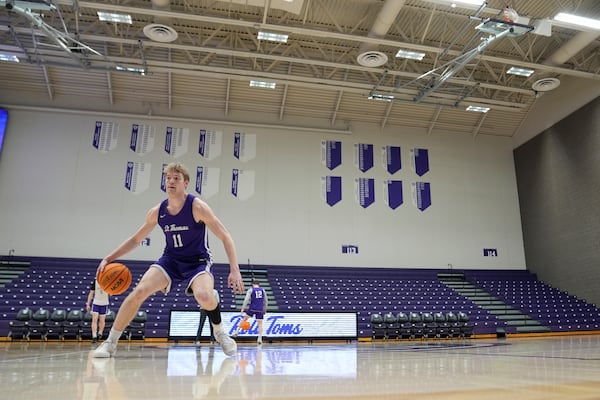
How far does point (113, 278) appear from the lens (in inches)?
152

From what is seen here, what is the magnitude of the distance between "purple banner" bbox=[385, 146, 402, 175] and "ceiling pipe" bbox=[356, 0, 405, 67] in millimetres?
4774

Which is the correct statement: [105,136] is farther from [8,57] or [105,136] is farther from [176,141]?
[8,57]

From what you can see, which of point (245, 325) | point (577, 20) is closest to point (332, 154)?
point (245, 325)

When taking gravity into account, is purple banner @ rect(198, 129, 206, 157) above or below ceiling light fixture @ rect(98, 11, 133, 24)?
below

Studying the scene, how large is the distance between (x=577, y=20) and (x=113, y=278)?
36.2 feet

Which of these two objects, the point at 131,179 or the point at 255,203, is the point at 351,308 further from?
the point at 131,179

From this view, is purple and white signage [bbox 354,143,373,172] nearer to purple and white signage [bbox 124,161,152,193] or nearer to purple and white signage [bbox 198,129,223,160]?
purple and white signage [bbox 198,129,223,160]

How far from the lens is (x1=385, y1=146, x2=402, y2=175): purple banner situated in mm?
16828

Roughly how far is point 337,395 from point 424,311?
12036 mm

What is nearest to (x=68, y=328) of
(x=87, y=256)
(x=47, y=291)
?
(x=47, y=291)

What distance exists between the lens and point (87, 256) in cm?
1405

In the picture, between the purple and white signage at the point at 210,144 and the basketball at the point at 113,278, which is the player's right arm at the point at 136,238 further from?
the purple and white signage at the point at 210,144

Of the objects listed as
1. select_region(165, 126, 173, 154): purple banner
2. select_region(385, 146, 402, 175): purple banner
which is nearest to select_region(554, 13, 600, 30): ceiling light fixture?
select_region(385, 146, 402, 175): purple banner

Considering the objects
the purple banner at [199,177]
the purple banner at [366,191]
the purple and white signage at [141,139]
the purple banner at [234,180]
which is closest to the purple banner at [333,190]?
the purple banner at [366,191]
